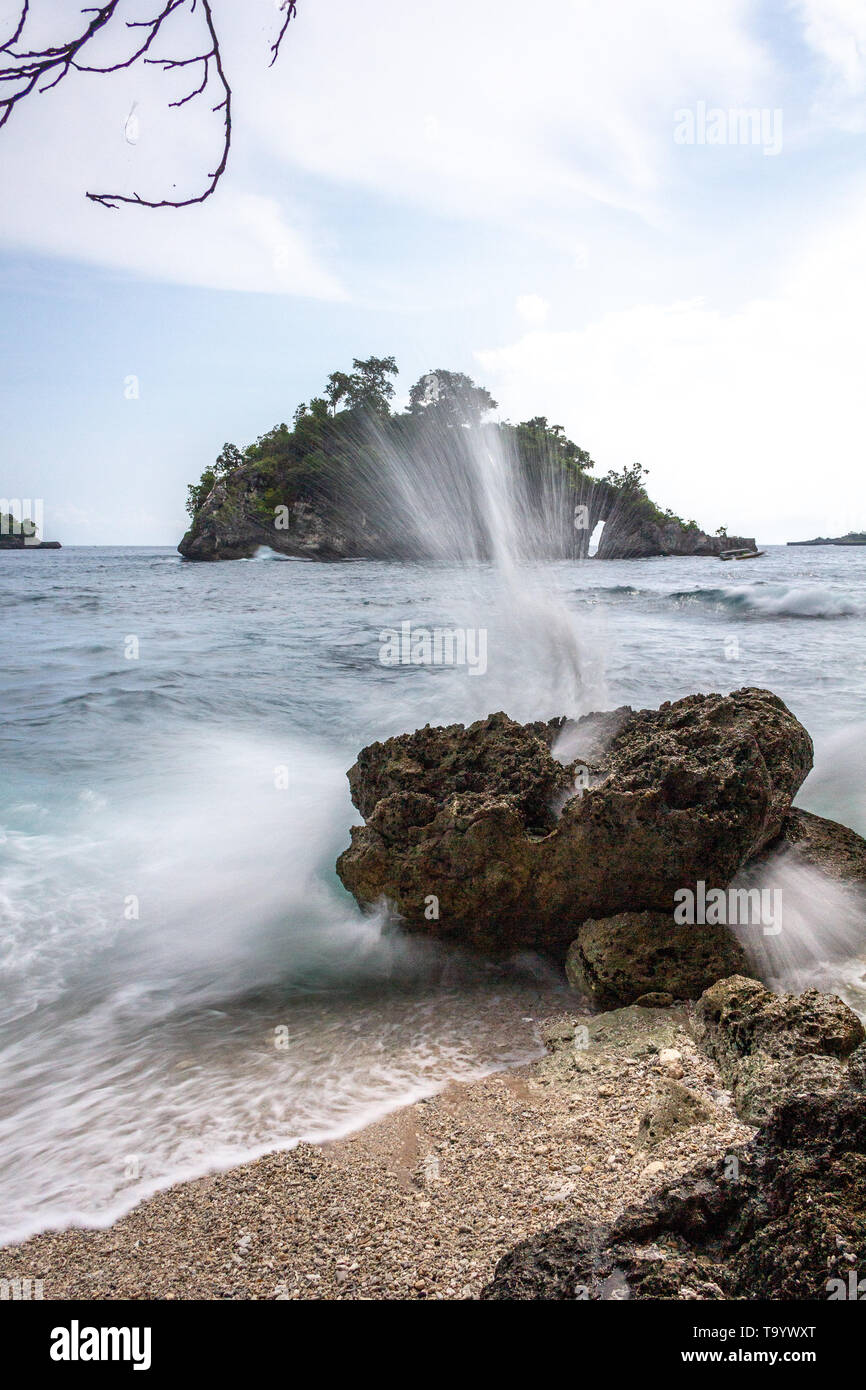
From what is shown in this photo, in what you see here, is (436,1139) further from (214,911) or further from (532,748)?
(214,911)

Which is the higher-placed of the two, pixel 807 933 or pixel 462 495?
pixel 462 495

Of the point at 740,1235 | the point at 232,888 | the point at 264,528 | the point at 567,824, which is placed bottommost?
the point at 232,888

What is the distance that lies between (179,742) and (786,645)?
12.2 meters

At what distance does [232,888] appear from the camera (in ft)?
19.0

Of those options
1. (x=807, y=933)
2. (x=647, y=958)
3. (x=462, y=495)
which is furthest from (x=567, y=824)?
(x=462, y=495)

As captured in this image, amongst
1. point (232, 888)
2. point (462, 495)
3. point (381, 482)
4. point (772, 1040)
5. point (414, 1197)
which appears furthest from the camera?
point (381, 482)

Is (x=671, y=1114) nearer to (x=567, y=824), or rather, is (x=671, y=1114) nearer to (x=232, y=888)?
(x=567, y=824)

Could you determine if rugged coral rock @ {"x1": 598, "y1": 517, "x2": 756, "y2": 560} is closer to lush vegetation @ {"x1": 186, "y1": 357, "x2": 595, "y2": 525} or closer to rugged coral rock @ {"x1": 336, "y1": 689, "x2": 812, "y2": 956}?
lush vegetation @ {"x1": 186, "y1": 357, "x2": 595, "y2": 525}

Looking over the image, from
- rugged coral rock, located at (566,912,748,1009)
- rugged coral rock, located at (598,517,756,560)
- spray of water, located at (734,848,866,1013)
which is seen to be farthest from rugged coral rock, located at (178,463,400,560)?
rugged coral rock, located at (566,912,748,1009)

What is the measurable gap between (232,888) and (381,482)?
6621 centimetres

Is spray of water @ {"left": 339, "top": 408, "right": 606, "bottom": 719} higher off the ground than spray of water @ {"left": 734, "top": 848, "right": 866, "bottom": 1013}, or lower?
higher

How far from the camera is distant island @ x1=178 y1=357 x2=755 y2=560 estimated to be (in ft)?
198

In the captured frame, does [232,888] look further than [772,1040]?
Yes

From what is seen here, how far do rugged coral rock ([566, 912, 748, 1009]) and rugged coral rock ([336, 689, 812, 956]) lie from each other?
4.0 inches
